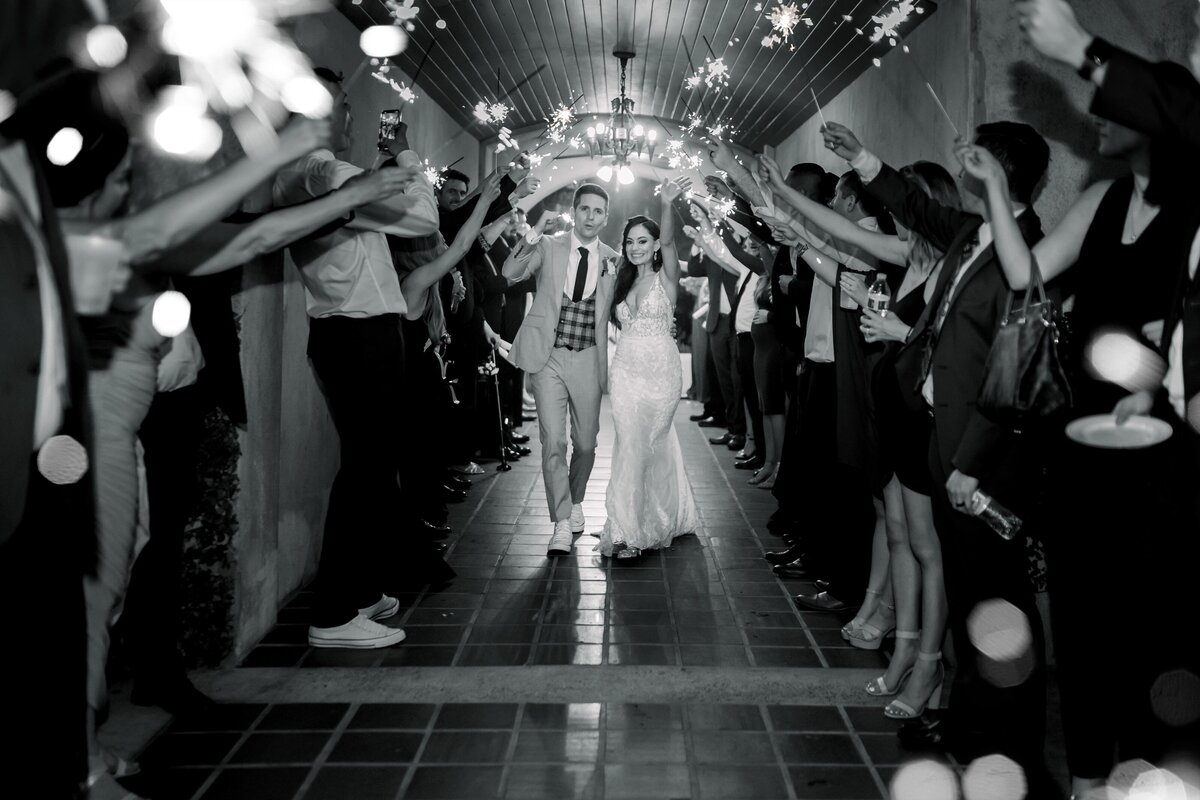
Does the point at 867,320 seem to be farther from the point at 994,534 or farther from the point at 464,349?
the point at 464,349

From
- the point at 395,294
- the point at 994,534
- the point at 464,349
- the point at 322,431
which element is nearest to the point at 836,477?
the point at 994,534

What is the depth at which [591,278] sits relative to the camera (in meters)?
5.71

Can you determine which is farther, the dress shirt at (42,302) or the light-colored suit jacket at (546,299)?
the light-colored suit jacket at (546,299)

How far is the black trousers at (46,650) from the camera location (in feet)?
5.39

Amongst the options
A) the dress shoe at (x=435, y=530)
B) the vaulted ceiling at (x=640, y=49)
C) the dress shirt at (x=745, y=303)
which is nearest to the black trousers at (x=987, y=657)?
the dress shoe at (x=435, y=530)

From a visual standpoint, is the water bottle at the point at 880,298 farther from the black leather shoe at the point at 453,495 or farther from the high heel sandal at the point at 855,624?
the black leather shoe at the point at 453,495

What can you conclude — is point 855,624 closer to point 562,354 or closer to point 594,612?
point 594,612

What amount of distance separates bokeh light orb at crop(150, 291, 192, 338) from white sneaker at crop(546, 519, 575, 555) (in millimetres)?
3014

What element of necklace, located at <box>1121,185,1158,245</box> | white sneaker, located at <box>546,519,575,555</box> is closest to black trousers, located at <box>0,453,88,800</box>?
necklace, located at <box>1121,185,1158,245</box>

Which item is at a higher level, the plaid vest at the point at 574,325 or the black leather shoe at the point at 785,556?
the plaid vest at the point at 574,325

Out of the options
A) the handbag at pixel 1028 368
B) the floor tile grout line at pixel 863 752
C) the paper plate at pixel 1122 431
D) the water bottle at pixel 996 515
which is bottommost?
the floor tile grout line at pixel 863 752

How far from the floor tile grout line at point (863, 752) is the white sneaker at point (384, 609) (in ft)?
6.72

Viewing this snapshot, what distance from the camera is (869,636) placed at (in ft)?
13.3

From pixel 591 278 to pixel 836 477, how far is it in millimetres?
1885
